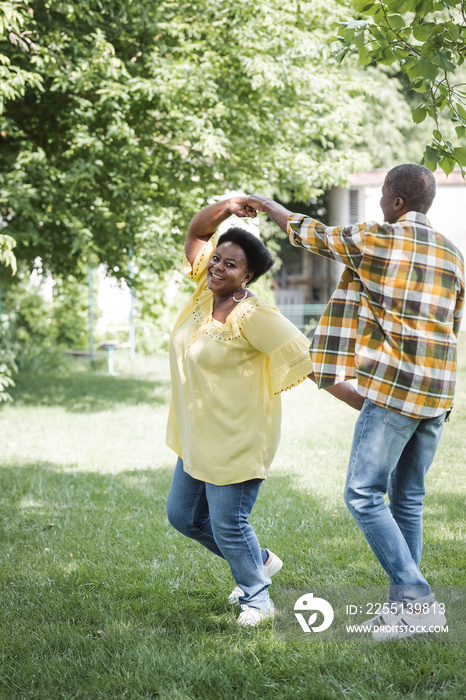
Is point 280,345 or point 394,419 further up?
point 280,345

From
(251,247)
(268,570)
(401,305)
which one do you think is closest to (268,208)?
(251,247)

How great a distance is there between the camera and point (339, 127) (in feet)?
40.0

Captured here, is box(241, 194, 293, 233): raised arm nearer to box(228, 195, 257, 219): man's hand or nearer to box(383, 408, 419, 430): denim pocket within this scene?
box(228, 195, 257, 219): man's hand

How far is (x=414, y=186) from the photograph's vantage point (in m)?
2.92

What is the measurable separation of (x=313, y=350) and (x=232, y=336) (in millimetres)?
403

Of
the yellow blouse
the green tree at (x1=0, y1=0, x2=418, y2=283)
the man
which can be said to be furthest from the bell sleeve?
the green tree at (x1=0, y1=0, x2=418, y2=283)

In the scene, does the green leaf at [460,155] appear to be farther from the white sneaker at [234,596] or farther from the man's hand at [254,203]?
the white sneaker at [234,596]

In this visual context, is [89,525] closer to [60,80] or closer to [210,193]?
[60,80]

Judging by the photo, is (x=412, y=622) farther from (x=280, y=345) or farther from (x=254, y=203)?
(x=254, y=203)

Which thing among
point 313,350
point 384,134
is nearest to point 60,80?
point 313,350

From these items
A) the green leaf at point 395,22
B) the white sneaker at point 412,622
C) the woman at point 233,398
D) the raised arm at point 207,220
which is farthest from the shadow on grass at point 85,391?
the green leaf at point 395,22

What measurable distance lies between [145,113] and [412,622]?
8945mm

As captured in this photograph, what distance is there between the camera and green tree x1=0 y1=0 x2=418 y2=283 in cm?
925

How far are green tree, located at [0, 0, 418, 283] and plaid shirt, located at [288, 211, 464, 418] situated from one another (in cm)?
668
